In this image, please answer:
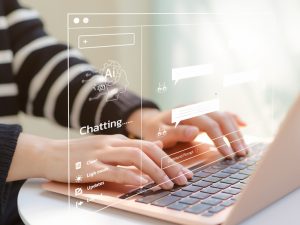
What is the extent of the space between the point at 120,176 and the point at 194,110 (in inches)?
8.8

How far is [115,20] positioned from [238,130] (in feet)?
1.36

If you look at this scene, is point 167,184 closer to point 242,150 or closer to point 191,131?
point 191,131

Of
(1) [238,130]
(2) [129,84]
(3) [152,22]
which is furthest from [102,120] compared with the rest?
(1) [238,130]

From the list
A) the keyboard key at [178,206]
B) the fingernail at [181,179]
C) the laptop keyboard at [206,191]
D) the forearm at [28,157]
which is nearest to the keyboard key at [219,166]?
the laptop keyboard at [206,191]

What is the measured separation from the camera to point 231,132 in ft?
3.23

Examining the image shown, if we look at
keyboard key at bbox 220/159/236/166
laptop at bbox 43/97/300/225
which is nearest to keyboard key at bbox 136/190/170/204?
laptop at bbox 43/97/300/225

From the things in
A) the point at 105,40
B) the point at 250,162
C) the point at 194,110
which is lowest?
the point at 250,162

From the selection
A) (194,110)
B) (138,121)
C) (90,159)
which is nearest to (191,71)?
(194,110)

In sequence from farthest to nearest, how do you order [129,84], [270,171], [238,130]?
[238,130]
[129,84]
[270,171]

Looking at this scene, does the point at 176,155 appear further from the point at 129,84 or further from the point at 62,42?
the point at 62,42

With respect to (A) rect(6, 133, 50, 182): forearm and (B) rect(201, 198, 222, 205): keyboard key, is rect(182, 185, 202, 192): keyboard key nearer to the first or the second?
(B) rect(201, 198, 222, 205): keyboard key

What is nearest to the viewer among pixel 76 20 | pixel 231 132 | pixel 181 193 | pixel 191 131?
pixel 76 20

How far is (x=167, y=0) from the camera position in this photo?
0.84 m

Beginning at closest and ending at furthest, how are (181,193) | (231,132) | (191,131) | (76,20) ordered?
(76,20)
(181,193)
(191,131)
(231,132)
